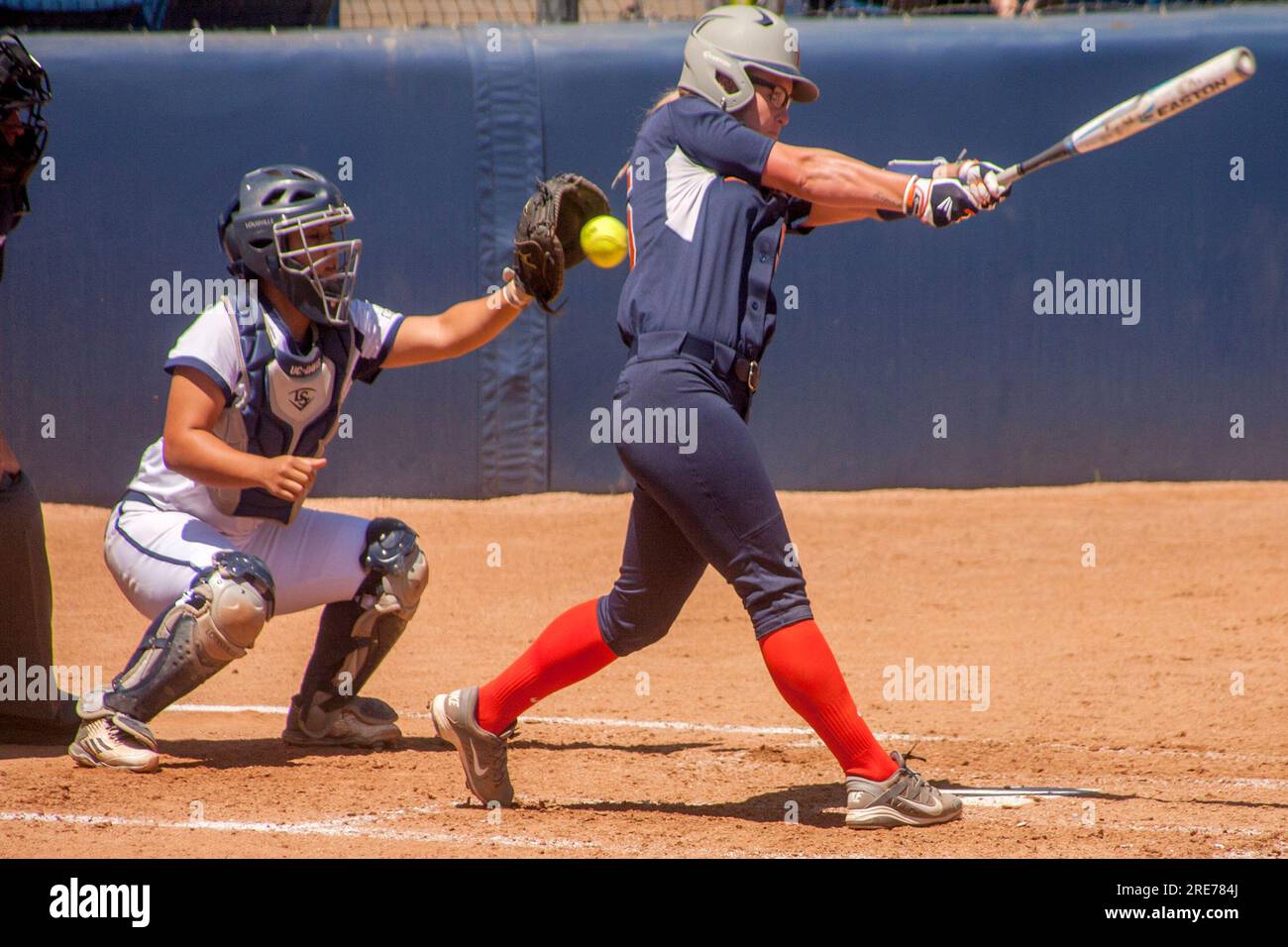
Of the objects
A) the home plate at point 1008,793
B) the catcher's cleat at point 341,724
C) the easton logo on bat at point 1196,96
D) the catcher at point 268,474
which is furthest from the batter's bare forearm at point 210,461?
the easton logo on bat at point 1196,96

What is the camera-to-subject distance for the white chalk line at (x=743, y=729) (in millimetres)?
4473

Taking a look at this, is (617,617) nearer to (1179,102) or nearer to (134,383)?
(1179,102)

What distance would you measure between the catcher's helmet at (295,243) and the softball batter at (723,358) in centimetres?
98

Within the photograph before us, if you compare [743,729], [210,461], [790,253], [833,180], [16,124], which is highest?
[790,253]

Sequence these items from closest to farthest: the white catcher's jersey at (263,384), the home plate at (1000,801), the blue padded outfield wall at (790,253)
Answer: the home plate at (1000,801) < the white catcher's jersey at (263,384) < the blue padded outfield wall at (790,253)

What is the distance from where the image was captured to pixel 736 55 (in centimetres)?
355

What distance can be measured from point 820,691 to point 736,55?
147 centimetres

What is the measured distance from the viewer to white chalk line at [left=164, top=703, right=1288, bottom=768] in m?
4.47

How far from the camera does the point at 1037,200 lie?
7.92 m

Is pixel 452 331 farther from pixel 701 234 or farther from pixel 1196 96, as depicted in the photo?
pixel 1196 96

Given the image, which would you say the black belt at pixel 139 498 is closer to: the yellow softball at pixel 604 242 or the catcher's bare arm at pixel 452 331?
the catcher's bare arm at pixel 452 331

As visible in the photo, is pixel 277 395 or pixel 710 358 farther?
pixel 277 395

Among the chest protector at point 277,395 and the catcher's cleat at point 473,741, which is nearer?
the catcher's cleat at point 473,741

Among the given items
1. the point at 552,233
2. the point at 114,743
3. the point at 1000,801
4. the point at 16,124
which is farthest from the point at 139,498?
the point at 1000,801
